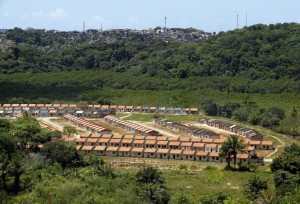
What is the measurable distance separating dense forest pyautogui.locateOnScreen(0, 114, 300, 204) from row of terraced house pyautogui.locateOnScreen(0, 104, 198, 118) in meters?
16.3

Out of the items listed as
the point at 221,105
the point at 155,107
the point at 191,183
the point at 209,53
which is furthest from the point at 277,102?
the point at 191,183

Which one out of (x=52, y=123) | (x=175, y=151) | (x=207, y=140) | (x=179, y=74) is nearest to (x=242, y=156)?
(x=175, y=151)

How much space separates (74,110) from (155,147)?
1714 cm

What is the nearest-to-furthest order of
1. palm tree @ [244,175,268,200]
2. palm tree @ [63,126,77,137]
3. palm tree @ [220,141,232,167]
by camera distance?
palm tree @ [244,175,268,200] < palm tree @ [220,141,232,167] < palm tree @ [63,126,77,137]

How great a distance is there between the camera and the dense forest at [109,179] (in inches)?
890

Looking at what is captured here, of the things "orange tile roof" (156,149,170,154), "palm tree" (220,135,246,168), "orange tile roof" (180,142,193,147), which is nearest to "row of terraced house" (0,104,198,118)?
"orange tile roof" (180,142,193,147)

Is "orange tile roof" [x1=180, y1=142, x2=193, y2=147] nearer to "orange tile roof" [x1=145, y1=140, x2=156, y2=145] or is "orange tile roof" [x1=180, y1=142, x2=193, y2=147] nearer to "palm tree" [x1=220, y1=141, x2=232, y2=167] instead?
"orange tile roof" [x1=145, y1=140, x2=156, y2=145]

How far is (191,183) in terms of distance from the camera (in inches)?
1145

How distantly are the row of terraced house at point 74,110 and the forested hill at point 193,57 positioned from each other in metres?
15.1

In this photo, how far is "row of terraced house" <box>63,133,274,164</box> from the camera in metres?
35.5

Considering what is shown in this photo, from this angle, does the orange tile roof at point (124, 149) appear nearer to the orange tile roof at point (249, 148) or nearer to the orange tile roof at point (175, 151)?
the orange tile roof at point (175, 151)

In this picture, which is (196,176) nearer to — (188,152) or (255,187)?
(188,152)

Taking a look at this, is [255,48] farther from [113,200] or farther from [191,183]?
[113,200]

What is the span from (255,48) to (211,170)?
43.5 meters
